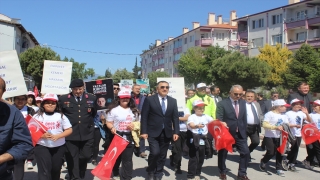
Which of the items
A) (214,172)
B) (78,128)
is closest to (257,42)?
(214,172)

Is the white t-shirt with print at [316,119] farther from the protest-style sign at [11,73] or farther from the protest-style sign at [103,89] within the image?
the protest-style sign at [11,73]

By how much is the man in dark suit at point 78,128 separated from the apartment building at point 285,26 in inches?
1540

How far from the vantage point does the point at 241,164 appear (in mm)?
7637

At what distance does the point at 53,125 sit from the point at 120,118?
142 cm

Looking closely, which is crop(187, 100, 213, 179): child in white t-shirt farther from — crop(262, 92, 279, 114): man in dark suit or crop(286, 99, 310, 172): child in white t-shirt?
crop(262, 92, 279, 114): man in dark suit

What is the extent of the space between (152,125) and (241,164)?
198 centimetres

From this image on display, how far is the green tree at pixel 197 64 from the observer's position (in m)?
49.4

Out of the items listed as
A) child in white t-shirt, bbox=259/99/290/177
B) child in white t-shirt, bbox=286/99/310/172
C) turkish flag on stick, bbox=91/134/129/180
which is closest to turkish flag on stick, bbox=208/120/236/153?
child in white t-shirt, bbox=259/99/290/177

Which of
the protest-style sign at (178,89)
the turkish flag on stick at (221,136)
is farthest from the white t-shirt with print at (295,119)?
the protest-style sign at (178,89)

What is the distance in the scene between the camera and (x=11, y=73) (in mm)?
Answer: 5824

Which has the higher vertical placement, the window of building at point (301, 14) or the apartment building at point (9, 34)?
the window of building at point (301, 14)

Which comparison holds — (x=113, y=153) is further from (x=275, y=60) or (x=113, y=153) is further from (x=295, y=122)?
(x=275, y=60)

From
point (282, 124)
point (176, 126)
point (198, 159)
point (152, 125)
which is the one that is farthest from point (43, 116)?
point (282, 124)

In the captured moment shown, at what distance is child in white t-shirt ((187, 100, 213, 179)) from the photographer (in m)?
7.56
